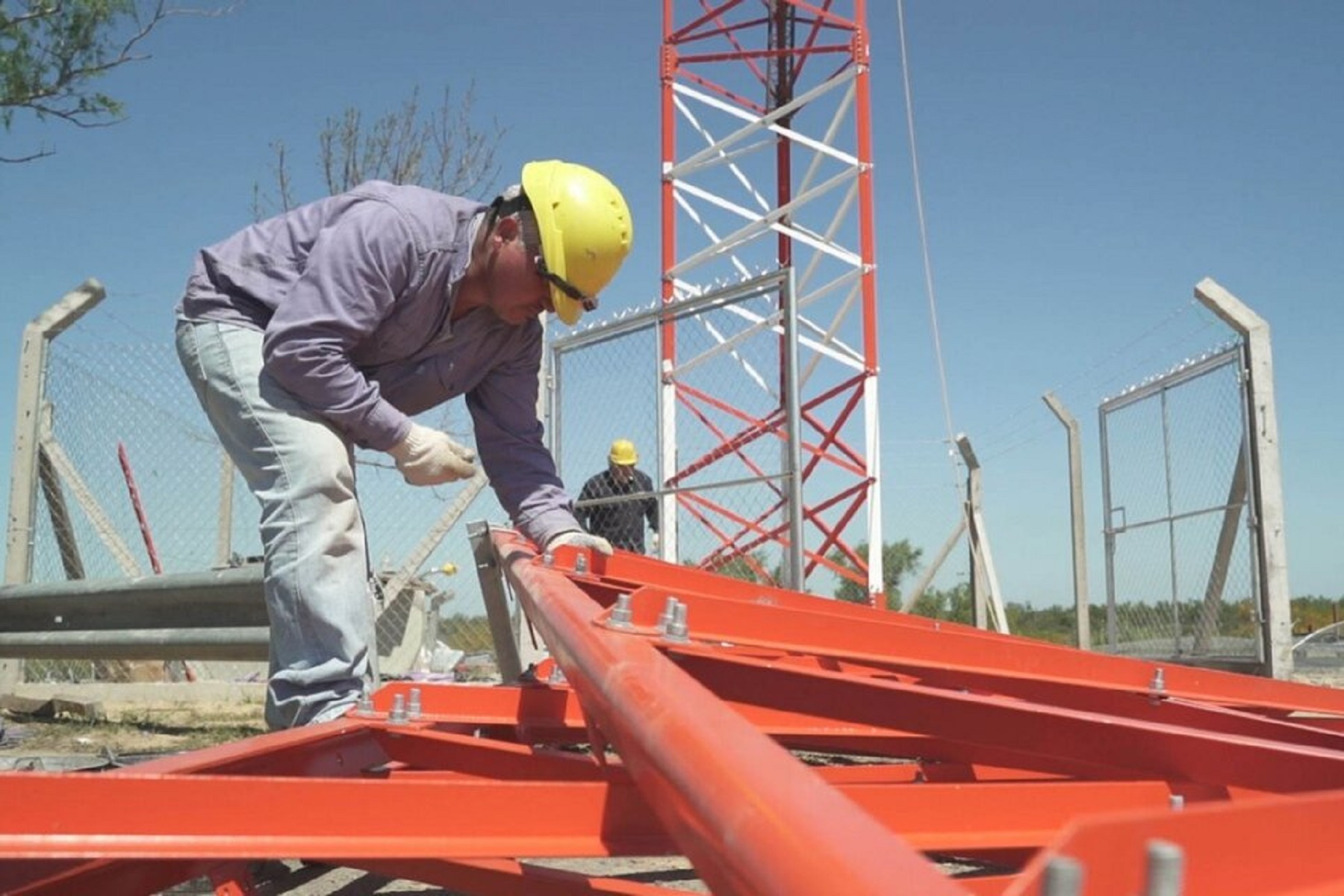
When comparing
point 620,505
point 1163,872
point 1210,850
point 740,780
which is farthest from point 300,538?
point 620,505

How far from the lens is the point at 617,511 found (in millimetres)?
8250

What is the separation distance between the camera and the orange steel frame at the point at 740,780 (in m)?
0.74

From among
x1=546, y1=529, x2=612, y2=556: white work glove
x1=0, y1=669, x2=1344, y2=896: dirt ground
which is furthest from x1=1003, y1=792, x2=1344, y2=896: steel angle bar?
x1=546, y1=529, x2=612, y2=556: white work glove

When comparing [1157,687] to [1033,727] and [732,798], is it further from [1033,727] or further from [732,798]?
[732,798]

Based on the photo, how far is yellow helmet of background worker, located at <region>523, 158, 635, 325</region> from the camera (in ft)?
9.98

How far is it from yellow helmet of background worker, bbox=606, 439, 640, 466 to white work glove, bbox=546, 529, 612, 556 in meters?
4.56

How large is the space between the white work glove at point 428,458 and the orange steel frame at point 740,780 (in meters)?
0.40

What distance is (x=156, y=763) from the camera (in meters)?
1.90

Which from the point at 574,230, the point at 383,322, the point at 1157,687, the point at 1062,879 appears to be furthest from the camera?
the point at 383,322

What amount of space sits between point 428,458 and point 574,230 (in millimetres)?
704

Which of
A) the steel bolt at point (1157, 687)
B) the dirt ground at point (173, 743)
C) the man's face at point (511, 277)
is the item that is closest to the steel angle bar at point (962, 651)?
the steel bolt at point (1157, 687)

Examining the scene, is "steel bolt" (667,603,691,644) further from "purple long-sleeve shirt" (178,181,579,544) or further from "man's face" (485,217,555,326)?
"man's face" (485,217,555,326)

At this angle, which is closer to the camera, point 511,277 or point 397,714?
point 397,714

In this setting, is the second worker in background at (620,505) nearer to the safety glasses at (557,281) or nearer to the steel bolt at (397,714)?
the safety glasses at (557,281)
